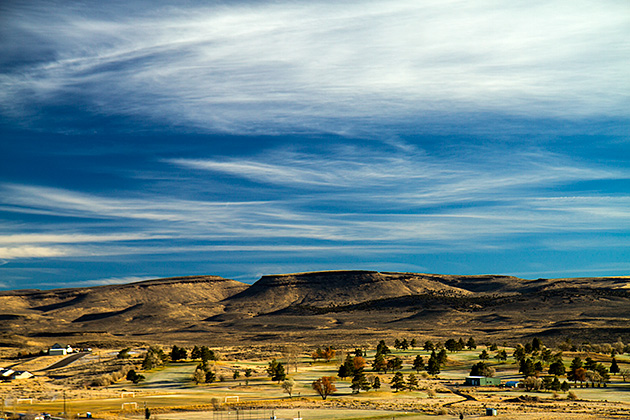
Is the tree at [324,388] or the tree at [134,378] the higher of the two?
the tree at [134,378]

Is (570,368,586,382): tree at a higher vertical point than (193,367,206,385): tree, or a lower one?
lower

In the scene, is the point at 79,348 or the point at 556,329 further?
the point at 79,348

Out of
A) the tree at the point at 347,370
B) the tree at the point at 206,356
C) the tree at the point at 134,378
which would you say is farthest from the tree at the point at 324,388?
the tree at the point at 206,356

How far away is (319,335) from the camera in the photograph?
181000 millimetres

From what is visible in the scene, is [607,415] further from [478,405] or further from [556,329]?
[556,329]

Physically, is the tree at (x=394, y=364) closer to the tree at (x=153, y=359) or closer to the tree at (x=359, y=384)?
the tree at (x=359, y=384)

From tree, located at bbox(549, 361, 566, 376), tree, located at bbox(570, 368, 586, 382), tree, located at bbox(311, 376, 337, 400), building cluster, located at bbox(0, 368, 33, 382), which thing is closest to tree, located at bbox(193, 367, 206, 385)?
tree, located at bbox(311, 376, 337, 400)

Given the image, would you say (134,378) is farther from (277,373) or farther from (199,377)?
(277,373)

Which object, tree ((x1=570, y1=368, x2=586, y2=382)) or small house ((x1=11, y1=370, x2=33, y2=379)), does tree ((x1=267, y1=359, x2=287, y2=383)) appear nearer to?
tree ((x1=570, y1=368, x2=586, y2=382))

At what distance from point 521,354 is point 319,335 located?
8324cm

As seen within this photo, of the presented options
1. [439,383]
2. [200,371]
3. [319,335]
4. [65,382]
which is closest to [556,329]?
[319,335]

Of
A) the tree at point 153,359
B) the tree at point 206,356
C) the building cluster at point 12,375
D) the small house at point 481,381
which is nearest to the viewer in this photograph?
the small house at point 481,381

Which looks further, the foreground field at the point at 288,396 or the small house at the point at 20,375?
the small house at the point at 20,375

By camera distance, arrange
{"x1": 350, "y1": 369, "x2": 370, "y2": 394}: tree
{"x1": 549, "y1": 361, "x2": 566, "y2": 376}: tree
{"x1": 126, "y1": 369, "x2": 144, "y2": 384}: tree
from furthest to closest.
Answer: {"x1": 126, "y1": 369, "x2": 144, "y2": 384}: tree → {"x1": 549, "y1": 361, "x2": 566, "y2": 376}: tree → {"x1": 350, "y1": 369, "x2": 370, "y2": 394}: tree
